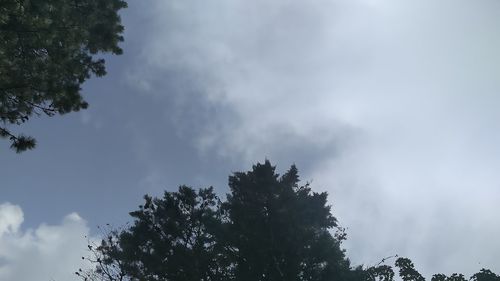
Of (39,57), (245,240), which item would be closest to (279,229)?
(245,240)

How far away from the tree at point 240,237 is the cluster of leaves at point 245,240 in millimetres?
53

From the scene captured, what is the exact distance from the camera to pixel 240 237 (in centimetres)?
2133

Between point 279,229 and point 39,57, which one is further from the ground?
point 279,229

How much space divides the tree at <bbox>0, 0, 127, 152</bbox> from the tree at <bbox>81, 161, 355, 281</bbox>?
43.2 feet

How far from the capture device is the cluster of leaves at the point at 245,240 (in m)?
19.9

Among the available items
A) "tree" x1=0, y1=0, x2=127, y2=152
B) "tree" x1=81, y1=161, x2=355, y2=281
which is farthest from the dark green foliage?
"tree" x1=0, y1=0, x2=127, y2=152

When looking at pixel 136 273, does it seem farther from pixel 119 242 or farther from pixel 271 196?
pixel 271 196

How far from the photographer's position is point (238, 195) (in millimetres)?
23672

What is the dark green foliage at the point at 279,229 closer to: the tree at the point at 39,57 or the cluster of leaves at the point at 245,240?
the cluster of leaves at the point at 245,240

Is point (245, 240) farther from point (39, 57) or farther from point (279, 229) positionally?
point (39, 57)

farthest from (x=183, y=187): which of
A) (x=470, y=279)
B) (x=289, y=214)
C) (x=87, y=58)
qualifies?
(x=470, y=279)

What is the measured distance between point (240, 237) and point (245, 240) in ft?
1.27

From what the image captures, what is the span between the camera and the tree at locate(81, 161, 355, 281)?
65.5ft

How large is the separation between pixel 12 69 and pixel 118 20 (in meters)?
5.16
